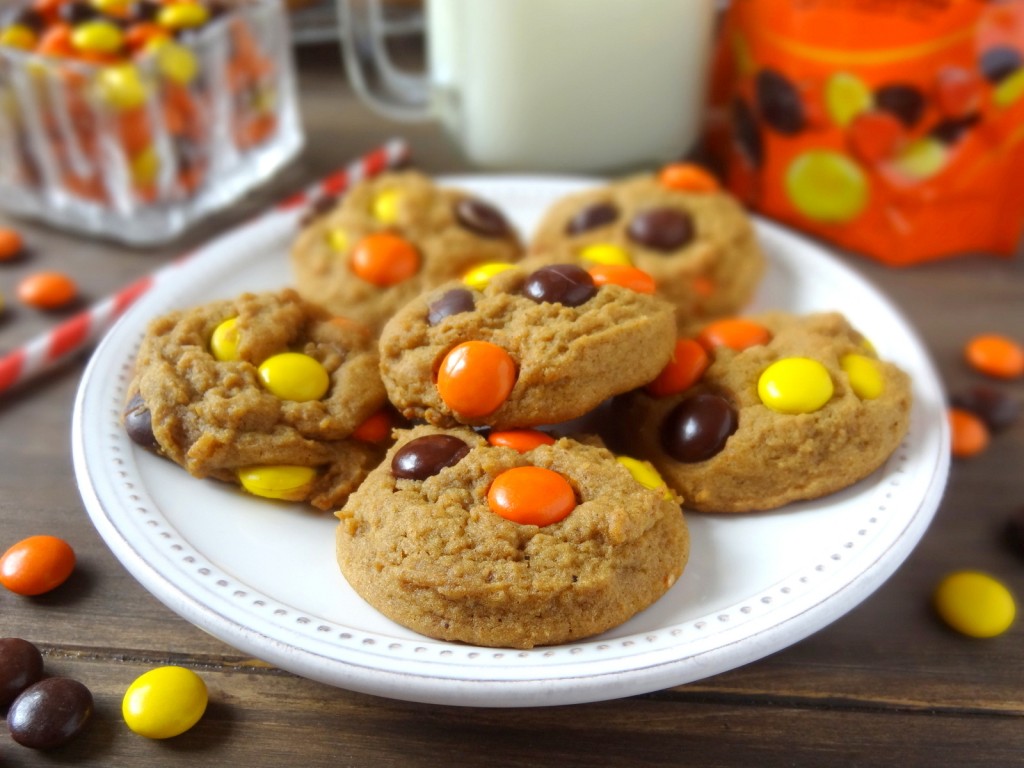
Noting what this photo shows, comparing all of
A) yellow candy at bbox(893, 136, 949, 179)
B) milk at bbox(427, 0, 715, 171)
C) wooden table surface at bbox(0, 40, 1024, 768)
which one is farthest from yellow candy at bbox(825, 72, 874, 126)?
wooden table surface at bbox(0, 40, 1024, 768)

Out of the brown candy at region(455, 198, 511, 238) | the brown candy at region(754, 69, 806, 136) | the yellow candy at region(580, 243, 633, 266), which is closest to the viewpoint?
the yellow candy at region(580, 243, 633, 266)

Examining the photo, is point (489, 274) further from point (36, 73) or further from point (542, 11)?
point (36, 73)

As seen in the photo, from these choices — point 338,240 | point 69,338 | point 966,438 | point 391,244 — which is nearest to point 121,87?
point 69,338

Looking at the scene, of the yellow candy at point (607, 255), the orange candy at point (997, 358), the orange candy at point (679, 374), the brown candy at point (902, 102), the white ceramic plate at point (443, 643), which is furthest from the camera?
the brown candy at point (902, 102)

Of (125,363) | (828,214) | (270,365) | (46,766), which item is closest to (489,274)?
(270,365)

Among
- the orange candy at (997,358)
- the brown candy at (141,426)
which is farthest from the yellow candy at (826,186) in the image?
the brown candy at (141,426)

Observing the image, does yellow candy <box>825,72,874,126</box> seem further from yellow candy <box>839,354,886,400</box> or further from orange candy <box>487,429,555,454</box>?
orange candy <box>487,429,555,454</box>

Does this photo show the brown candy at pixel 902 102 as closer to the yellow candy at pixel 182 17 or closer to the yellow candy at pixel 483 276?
the yellow candy at pixel 483 276
